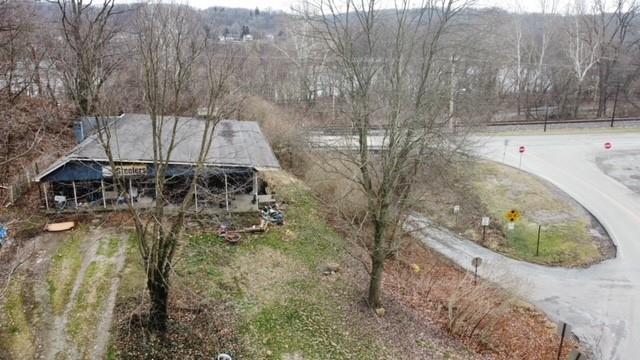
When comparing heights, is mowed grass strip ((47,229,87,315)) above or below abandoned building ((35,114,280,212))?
below

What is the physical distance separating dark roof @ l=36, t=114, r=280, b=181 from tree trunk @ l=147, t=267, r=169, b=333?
5333mm

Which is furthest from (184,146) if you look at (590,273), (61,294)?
(590,273)

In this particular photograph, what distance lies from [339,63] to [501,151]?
22.3 meters

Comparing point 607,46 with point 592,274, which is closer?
point 592,274

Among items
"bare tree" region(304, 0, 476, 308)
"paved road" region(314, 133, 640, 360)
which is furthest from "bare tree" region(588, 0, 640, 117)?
"bare tree" region(304, 0, 476, 308)

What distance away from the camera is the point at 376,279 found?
14.2m

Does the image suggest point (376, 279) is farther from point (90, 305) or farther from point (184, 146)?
point (184, 146)

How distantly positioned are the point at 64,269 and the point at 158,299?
16.5 ft

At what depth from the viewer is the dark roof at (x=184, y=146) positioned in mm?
17703

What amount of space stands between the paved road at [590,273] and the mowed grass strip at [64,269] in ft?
31.6

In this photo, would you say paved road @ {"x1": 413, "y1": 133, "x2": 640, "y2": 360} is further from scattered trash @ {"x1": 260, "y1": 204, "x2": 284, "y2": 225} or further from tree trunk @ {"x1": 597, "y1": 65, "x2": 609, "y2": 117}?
tree trunk @ {"x1": 597, "y1": 65, "x2": 609, "y2": 117}

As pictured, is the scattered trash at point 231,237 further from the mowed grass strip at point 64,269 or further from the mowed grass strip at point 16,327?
the mowed grass strip at point 16,327

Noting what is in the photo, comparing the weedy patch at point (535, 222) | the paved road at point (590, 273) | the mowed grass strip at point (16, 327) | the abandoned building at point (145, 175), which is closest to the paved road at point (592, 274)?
the paved road at point (590, 273)

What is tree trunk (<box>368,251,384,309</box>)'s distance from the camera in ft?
46.0
